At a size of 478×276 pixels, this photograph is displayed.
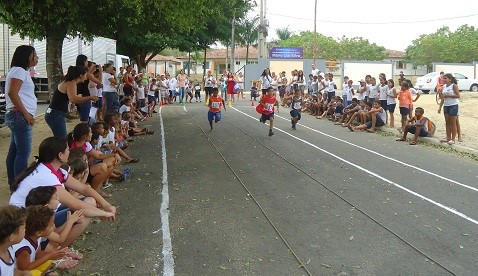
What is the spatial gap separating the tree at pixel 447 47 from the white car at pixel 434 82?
41465mm

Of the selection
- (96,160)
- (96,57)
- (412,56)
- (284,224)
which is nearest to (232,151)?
(96,160)

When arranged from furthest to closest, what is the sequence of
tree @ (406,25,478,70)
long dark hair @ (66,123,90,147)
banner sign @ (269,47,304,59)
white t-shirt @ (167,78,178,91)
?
tree @ (406,25,478,70) < banner sign @ (269,47,304,59) < white t-shirt @ (167,78,178,91) < long dark hair @ (66,123,90,147)

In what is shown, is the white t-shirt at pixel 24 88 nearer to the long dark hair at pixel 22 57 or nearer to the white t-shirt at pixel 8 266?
the long dark hair at pixel 22 57

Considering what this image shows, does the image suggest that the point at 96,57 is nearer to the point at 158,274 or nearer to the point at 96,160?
the point at 96,160

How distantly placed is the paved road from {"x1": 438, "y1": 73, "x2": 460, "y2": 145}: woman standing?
1.72 metres

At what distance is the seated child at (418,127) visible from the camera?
1600 centimetres

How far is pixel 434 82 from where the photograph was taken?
39.2 metres

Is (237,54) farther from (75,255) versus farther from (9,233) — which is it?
(9,233)

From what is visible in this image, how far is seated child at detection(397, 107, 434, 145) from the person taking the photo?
16.0m

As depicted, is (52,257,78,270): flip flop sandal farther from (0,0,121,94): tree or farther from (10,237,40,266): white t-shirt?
(0,0,121,94): tree

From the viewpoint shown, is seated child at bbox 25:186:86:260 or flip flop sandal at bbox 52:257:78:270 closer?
seated child at bbox 25:186:86:260

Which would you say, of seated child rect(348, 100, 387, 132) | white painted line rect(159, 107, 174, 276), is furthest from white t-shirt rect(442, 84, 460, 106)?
white painted line rect(159, 107, 174, 276)

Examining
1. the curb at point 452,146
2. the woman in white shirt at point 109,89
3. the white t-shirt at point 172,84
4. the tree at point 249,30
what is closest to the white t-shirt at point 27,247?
the woman in white shirt at point 109,89

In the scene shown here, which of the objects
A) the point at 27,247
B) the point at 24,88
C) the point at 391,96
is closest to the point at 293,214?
the point at 27,247
